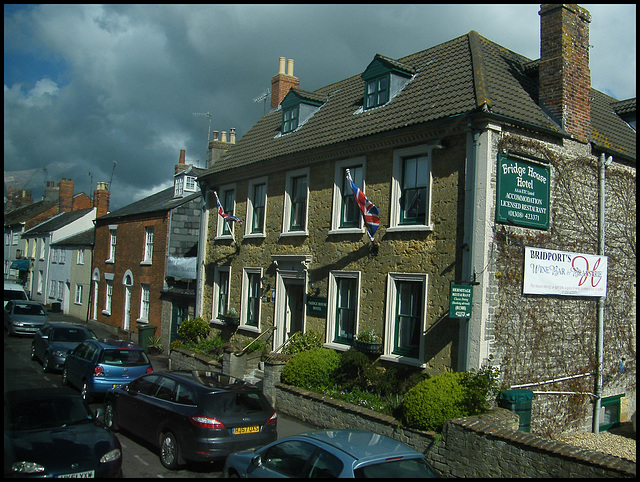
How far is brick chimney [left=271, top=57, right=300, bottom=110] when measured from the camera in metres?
25.4

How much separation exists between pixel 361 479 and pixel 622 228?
12903mm

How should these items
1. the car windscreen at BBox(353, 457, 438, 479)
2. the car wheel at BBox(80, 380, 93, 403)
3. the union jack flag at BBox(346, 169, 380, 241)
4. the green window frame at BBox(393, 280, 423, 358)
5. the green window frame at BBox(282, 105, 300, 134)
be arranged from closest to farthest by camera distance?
the car windscreen at BBox(353, 457, 438, 479) < the green window frame at BBox(393, 280, 423, 358) < the union jack flag at BBox(346, 169, 380, 241) < the car wheel at BBox(80, 380, 93, 403) < the green window frame at BBox(282, 105, 300, 134)

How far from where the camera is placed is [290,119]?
20.9 metres

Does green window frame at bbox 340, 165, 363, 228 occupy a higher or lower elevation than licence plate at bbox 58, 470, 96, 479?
higher

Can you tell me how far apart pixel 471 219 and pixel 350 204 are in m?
4.63

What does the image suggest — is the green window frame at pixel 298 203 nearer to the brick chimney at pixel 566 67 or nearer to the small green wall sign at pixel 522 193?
A: the small green wall sign at pixel 522 193

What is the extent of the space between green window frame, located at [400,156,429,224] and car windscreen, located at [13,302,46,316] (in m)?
21.7

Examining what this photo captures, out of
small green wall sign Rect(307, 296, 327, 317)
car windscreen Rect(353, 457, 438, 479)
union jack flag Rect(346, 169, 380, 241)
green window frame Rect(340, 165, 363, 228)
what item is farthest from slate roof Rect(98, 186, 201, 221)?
car windscreen Rect(353, 457, 438, 479)

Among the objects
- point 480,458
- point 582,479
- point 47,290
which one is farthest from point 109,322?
point 582,479

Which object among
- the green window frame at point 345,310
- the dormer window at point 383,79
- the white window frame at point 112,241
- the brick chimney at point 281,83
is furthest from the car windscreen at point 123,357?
the white window frame at point 112,241

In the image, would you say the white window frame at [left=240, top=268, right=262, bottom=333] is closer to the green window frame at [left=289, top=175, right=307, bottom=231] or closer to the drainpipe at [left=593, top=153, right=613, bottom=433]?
the green window frame at [left=289, top=175, right=307, bottom=231]

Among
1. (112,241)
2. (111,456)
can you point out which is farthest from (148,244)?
(111,456)

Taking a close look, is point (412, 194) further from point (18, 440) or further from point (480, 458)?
point (18, 440)

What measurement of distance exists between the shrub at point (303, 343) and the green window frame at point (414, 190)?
14.6ft
